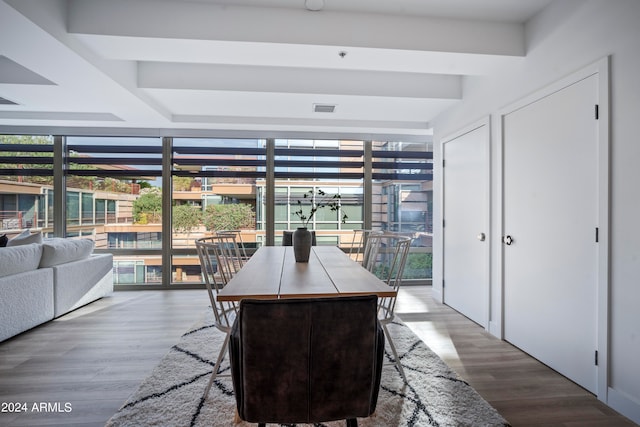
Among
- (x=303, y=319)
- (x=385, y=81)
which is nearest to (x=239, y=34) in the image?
(x=385, y=81)

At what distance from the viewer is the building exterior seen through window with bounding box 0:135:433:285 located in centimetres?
474

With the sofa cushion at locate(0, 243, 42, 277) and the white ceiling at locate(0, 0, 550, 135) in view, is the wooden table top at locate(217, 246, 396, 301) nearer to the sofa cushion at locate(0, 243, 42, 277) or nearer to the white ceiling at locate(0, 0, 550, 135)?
the white ceiling at locate(0, 0, 550, 135)

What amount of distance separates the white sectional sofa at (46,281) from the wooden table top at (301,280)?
224 centimetres

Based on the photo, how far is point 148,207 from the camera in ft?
16.0

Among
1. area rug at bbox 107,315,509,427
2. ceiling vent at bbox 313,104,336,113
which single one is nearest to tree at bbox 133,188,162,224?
ceiling vent at bbox 313,104,336,113

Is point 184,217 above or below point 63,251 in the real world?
above

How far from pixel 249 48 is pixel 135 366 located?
2.52 meters

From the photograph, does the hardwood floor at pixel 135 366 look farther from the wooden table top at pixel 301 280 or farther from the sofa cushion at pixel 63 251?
the wooden table top at pixel 301 280

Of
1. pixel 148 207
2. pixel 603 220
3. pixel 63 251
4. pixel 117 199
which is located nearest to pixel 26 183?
pixel 117 199

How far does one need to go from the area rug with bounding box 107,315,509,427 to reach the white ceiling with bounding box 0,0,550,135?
2355mm

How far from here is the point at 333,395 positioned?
119 cm

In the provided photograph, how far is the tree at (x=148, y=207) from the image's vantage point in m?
4.88

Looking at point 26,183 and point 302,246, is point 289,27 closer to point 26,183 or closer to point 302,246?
point 302,246

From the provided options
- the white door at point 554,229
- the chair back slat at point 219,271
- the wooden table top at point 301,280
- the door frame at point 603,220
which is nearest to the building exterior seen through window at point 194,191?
the chair back slat at point 219,271
